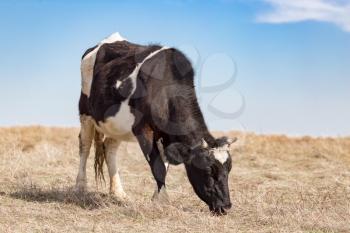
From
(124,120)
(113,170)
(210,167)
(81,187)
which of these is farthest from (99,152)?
(210,167)

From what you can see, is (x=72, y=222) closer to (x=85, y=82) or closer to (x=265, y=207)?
(x=265, y=207)

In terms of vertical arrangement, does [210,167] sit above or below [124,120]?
below

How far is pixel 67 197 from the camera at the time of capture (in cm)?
1046

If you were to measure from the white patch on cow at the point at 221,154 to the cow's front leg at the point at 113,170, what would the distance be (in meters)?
2.98

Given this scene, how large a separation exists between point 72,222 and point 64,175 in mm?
5717

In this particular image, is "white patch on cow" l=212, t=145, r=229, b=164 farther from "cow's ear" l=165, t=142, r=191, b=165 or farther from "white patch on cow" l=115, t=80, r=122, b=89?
"white patch on cow" l=115, t=80, r=122, b=89

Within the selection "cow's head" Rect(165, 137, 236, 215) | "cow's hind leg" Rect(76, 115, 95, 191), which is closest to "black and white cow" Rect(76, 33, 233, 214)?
"cow's head" Rect(165, 137, 236, 215)

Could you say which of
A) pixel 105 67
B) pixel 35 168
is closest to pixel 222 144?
pixel 105 67

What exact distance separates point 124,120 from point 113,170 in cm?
189

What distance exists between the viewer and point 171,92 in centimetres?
→ 969

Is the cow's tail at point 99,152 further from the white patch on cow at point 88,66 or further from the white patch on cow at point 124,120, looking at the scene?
the white patch on cow at point 124,120

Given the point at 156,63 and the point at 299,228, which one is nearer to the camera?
the point at 299,228

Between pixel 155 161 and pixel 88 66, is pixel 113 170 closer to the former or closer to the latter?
pixel 88 66

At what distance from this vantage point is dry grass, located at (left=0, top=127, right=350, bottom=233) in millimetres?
8047
